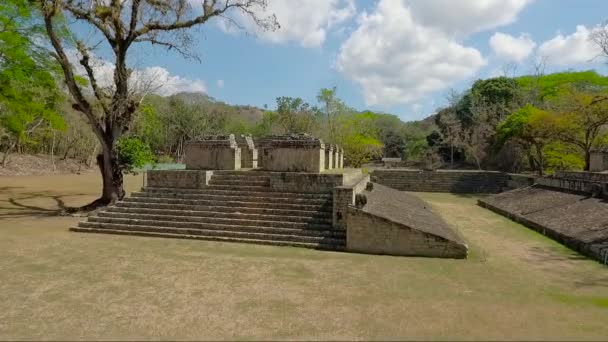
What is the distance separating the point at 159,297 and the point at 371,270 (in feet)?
11.0

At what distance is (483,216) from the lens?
13.8m

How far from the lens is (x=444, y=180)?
74.8ft

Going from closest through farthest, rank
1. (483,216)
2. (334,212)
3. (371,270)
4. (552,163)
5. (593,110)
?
(371,270), (334,212), (483,216), (593,110), (552,163)

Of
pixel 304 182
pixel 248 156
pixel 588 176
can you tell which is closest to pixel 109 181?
pixel 248 156

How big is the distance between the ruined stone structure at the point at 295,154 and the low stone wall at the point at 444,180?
1251 cm

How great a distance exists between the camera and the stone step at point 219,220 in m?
8.95

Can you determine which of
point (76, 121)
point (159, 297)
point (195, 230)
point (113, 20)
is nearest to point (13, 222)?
point (195, 230)

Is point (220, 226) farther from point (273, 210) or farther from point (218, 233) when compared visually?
point (273, 210)

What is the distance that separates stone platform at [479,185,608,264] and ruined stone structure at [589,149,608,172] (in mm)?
2617

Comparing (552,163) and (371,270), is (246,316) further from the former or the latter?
(552,163)

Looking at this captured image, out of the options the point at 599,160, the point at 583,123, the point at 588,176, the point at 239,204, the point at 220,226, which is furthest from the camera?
the point at 583,123

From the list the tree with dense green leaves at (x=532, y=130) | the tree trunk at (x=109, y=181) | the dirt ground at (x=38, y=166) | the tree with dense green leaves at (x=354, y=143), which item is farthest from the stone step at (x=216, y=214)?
the dirt ground at (x=38, y=166)

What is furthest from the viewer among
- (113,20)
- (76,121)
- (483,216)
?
(76,121)

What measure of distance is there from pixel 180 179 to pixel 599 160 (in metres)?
16.4
